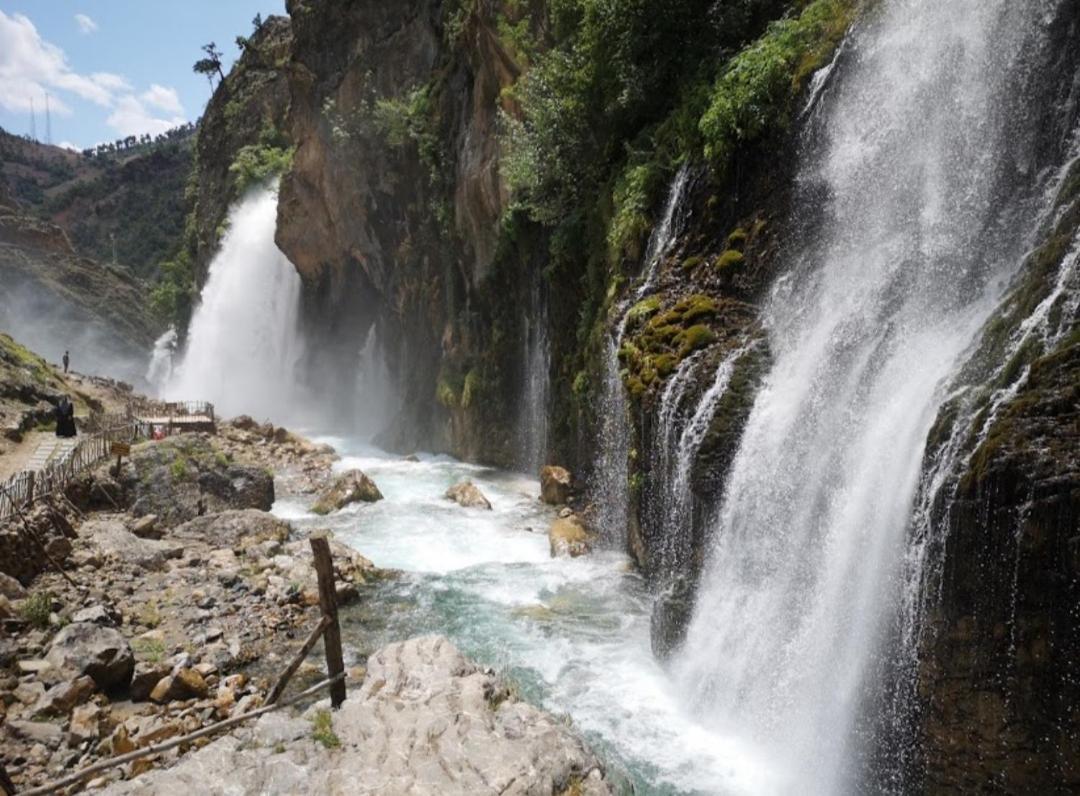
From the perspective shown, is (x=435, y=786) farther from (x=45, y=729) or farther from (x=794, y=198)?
(x=794, y=198)

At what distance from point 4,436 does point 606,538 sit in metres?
16.8

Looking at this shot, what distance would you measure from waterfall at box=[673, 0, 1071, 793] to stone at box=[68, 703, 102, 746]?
6653mm

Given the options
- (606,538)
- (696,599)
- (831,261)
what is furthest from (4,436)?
(831,261)

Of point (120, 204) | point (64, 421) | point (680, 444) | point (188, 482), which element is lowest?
point (188, 482)

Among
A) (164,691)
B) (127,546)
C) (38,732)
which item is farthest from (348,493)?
(38,732)

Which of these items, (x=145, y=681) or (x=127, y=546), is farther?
(x=127, y=546)

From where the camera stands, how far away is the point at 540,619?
447 inches

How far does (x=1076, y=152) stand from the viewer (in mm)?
7402

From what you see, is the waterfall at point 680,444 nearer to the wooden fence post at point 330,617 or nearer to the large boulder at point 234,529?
the wooden fence post at point 330,617

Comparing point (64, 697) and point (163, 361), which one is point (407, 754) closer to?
point (64, 697)

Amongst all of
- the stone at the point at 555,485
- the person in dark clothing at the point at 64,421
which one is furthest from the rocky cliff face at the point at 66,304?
the stone at the point at 555,485

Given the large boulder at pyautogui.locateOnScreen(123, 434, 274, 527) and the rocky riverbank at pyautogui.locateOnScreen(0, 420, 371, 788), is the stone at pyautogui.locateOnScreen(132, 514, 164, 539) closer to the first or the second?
the rocky riverbank at pyautogui.locateOnScreen(0, 420, 371, 788)

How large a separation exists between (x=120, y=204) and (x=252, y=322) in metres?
70.0

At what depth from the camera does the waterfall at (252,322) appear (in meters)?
42.3
